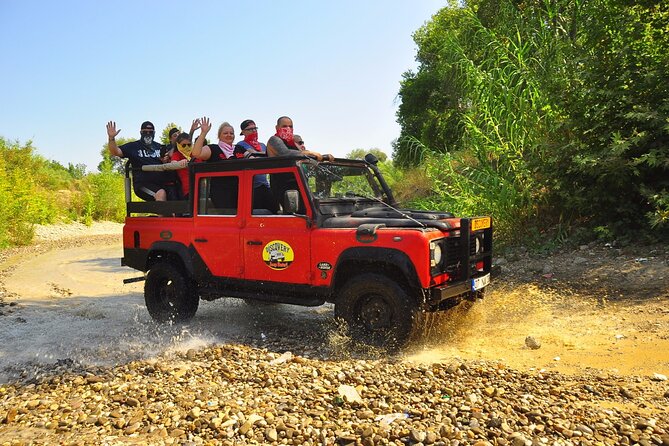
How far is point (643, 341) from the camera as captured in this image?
493 centimetres

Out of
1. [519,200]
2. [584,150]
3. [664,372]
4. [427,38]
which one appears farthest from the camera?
[427,38]

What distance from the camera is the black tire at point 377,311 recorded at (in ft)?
15.5

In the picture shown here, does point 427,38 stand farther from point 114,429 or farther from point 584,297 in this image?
point 114,429

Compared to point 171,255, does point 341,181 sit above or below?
above

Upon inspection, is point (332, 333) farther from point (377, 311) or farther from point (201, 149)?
point (201, 149)

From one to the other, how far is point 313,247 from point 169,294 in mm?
2438

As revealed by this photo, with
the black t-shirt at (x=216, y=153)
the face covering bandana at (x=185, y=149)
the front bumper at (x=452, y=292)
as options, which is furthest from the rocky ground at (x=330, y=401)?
the face covering bandana at (x=185, y=149)

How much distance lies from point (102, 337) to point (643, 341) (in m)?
5.76

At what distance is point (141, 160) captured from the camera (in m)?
7.29

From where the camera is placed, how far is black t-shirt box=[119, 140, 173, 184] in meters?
7.19

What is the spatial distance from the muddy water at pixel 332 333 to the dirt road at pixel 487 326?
0.04 ft

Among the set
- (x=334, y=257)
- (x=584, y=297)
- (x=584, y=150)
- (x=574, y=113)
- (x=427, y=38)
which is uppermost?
(x=427, y=38)

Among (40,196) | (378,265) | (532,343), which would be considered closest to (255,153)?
(378,265)

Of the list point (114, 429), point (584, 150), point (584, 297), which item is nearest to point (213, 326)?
point (114, 429)
